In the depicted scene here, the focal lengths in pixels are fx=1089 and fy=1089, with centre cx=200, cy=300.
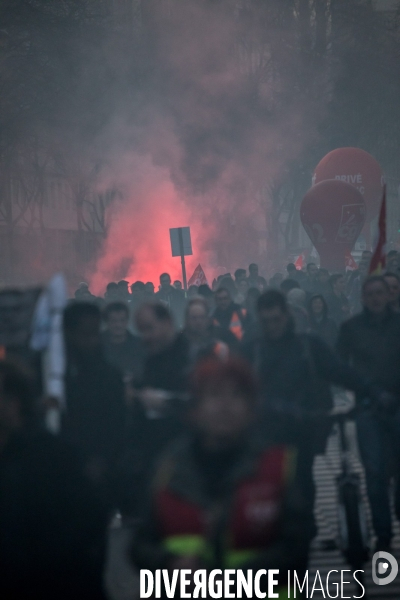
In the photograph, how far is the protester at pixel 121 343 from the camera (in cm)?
767

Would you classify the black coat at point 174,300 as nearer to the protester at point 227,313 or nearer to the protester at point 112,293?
the protester at point 112,293

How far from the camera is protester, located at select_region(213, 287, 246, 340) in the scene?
418 inches

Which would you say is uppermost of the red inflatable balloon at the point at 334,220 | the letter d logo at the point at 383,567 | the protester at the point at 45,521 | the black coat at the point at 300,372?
the red inflatable balloon at the point at 334,220

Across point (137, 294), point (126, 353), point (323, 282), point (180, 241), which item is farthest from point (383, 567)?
point (137, 294)

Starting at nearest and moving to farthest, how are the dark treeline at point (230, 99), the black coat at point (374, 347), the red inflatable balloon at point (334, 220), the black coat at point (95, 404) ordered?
the black coat at point (95, 404) → the black coat at point (374, 347) → the red inflatable balloon at point (334, 220) → the dark treeline at point (230, 99)

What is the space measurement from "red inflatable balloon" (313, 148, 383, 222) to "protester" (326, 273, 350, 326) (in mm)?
15836

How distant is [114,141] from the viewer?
35.6 m

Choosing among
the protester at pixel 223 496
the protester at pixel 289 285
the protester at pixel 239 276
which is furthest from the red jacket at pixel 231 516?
the protester at pixel 239 276

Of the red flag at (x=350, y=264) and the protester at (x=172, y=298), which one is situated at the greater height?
the red flag at (x=350, y=264)

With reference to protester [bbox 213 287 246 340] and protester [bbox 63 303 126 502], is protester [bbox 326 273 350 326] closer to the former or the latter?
protester [bbox 213 287 246 340]

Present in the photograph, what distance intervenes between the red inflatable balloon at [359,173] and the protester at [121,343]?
2335 centimetres

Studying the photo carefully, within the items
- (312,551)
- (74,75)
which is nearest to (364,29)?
(74,75)

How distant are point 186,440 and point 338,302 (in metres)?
11.2

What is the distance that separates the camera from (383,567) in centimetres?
593
